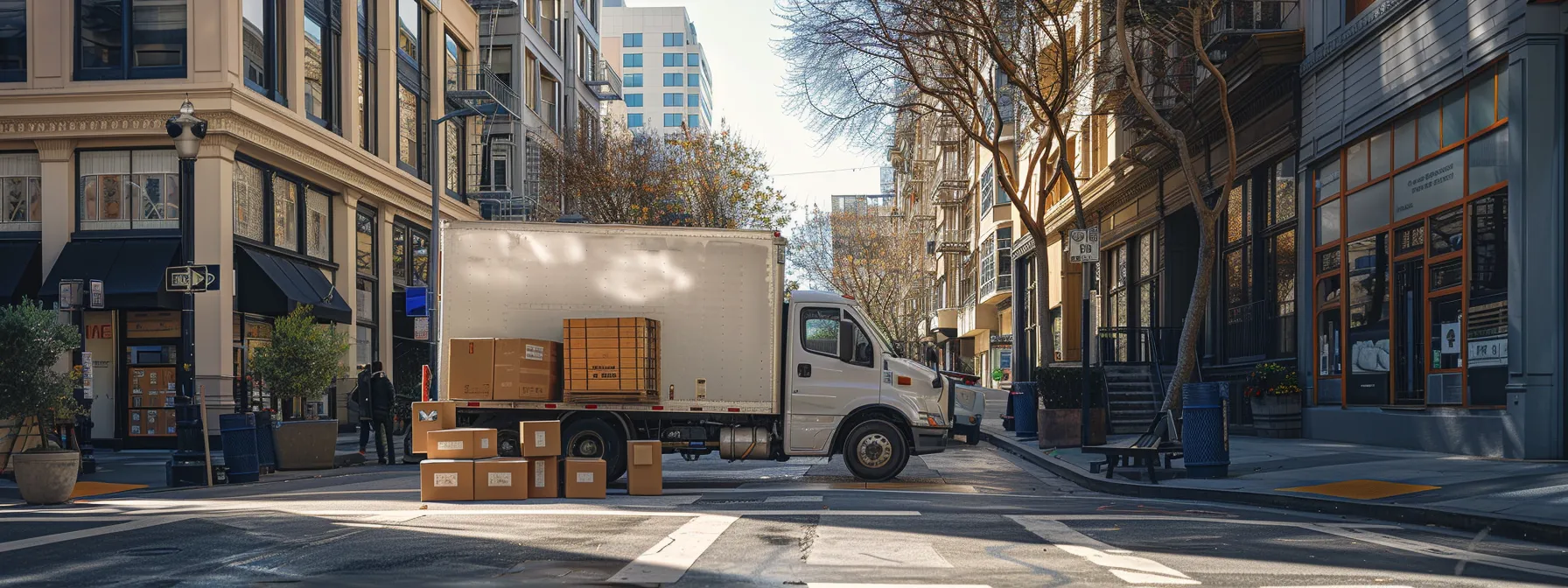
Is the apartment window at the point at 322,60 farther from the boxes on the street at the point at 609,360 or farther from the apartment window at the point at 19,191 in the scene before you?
the boxes on the street at the point at 609,360

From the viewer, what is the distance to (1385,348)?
1955 cm

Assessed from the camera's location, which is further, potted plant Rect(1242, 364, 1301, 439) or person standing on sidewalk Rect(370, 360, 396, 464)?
person standing on sidewalk Rect(370, 360, 396, 464)

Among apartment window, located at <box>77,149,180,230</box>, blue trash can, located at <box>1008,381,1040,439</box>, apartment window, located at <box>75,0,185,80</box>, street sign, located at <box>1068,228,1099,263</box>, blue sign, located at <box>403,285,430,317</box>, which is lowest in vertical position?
blue trash can, located at <box>1008,381,1040,439</box>

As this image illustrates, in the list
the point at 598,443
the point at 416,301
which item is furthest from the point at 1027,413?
the point at 416,301

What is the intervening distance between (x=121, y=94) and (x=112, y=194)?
2106mm

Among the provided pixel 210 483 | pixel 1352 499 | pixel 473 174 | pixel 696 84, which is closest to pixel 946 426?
pixel 1352 499

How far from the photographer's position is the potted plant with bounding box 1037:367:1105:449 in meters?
23.3

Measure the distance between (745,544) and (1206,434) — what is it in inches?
310

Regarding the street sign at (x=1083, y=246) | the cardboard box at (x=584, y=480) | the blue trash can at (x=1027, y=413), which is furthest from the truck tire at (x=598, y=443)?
the blue trash can at (x=1027, y=413)

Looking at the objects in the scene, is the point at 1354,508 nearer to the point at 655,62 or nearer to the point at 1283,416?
the point at 1283,416

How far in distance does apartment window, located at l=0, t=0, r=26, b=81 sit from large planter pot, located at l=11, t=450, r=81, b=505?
16835 mm

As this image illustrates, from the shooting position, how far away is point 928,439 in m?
17.5

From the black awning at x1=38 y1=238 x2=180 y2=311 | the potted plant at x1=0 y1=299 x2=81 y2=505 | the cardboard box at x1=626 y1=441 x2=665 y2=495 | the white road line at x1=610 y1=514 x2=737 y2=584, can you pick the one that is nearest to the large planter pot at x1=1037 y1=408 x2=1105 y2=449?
the cardboard box at x1=626 y1=441 x2=665 y2=495

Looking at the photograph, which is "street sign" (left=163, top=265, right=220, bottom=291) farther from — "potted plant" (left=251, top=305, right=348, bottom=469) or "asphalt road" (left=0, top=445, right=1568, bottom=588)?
"asphalt road" (left=0, top=445, right=1568, bottom=588)
